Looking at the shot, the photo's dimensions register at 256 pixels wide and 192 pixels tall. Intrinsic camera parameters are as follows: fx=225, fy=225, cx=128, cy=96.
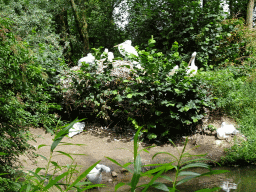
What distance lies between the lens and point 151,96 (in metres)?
5.16

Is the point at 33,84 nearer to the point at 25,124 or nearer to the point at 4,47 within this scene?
the point at 25,124

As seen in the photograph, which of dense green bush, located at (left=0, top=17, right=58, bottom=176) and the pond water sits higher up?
dense green bush, located at (left=0, top=17, right=58, bottom=176)

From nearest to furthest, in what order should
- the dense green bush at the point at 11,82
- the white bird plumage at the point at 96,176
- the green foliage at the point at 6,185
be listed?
the green foliage at the point at 6,185 < the dense green bush at the point at 11,82 < the white bird plumage at the point at 96,176

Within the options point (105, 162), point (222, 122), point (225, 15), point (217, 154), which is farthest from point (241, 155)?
point (225, 15)

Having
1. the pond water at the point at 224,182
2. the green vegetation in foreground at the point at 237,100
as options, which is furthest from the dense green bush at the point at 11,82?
the green vegetation in foreground at the point at 237,100

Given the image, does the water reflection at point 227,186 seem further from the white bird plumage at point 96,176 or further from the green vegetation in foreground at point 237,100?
the white bird plumage at point 96,176

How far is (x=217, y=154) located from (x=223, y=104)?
4.01 feet

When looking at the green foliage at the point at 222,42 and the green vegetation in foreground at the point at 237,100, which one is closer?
the green vegetation in foreground at the point at 237,100

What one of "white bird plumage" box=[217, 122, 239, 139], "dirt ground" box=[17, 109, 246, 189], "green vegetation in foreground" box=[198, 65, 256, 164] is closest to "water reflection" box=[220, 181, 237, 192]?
"dirt ground" box=[17, 109, 246, 189]

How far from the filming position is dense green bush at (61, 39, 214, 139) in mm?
4812

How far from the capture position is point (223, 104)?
203 inches

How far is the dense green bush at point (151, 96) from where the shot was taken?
4812mm

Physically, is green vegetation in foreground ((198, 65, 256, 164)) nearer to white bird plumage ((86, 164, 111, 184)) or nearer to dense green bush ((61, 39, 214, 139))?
dense green bush ((61, 39, 214, 139))

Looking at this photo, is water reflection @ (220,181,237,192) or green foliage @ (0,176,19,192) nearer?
green foliage @ (0,176,19,192)
